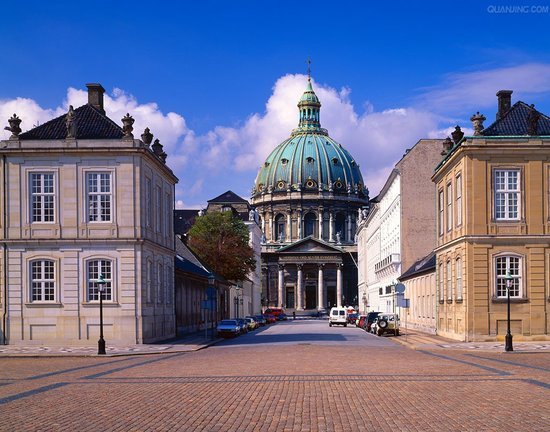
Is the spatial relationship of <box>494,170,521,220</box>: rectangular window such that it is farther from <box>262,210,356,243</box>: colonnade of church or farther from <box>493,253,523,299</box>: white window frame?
<box>262,210,356,243</box>: colonnade of church

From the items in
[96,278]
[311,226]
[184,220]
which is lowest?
[96,278]

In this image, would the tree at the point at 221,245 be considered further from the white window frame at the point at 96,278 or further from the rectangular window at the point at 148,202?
the white window frame at the point at 96,278

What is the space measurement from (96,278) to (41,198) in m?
4.82

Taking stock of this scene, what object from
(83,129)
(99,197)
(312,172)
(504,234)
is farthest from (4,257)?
(312,172)

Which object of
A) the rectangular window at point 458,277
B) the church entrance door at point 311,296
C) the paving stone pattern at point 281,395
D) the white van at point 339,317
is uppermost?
the rectangular window at point 458,277

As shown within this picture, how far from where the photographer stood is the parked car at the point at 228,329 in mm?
55500

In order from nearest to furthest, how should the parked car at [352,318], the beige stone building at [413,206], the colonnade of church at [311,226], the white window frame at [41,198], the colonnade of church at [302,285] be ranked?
the white window frame at [41,198] → the beige stone building at [413,206] → the parked car at [352,318] → the colonnade of church at [302,285] → the colonnade of church at [311,226]

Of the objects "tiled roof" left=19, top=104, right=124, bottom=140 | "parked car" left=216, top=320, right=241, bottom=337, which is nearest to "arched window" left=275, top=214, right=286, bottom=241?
"parked car" left=216, top=320, right=241, bottom=337

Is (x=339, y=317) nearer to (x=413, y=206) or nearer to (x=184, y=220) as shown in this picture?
(x=413, y=206)

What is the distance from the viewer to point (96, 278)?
142 feet

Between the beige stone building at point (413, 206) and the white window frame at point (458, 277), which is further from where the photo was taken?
the beige stone building at point (413, 206)

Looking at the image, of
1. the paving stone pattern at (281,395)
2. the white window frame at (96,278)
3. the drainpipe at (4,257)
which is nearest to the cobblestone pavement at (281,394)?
the paving stone pattern at (281,395)

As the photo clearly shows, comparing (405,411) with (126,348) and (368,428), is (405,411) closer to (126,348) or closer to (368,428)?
(368,428)

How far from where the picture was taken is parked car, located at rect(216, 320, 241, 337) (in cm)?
5550
